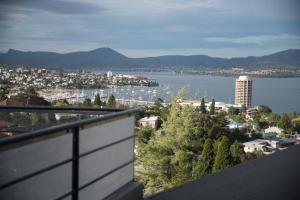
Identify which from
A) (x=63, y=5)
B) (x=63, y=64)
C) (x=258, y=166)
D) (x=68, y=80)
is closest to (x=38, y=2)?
(x=63, y=5)

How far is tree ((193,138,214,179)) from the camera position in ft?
52.7

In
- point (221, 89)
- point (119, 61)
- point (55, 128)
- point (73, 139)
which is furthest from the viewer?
point (221, 89)

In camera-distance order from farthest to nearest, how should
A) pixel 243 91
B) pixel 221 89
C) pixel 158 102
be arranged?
pixel 221 89 < pixel 243 91 < pixel 158 102

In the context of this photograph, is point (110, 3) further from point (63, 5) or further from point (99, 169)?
point (99, 169)

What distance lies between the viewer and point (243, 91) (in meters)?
24.4

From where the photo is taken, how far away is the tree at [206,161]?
632 inches

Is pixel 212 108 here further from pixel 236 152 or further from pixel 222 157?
pixel 222 157

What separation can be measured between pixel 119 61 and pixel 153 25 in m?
21.7

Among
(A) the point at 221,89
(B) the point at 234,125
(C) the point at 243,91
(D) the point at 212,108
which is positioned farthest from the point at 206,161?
(B) the point at 234,125

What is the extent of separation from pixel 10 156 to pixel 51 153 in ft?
0.91

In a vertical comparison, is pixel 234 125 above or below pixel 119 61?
below

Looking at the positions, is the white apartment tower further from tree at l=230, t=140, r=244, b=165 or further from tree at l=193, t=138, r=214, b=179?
tree at l=193, t=138, r=214, b=179

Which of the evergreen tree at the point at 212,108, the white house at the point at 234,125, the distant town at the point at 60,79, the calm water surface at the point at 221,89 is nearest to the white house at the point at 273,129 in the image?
the white house at the point at 234,125

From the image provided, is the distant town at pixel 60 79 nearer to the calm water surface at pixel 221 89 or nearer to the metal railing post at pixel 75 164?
the calm water surface at pixel 221 89
